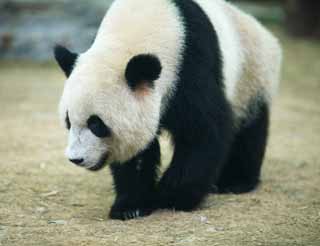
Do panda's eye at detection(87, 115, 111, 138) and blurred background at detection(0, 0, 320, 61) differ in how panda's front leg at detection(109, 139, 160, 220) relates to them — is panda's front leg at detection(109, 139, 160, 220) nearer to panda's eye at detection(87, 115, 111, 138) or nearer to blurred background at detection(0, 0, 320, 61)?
panda's eye at detection(87, 115, 111, 138)

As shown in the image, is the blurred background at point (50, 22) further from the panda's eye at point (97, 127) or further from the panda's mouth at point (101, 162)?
the panda's eye at point (97, 127)

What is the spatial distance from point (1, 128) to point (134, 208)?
3586mm

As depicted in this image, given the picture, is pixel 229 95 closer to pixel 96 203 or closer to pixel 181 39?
pixel 181 39

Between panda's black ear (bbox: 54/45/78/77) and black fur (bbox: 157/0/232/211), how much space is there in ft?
2.63

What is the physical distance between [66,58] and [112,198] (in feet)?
4.86

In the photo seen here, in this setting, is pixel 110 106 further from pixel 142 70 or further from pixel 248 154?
pixel 248 154

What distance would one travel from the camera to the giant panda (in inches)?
187

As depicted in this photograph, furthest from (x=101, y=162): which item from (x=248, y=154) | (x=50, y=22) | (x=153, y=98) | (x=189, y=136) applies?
(x=50, y=22)

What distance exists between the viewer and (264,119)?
6402mm

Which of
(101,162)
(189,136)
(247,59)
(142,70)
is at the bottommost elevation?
(101,162)

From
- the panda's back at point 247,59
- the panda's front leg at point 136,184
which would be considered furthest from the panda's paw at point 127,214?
the panda's back at point 247,59

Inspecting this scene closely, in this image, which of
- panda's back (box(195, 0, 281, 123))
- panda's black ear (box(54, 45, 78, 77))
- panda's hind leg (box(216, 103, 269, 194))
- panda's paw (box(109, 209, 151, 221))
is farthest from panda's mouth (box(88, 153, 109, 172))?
panda's hind leg (box(216, 103, 269, 194))

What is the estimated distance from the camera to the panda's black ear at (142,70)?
4.71 m

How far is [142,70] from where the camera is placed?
478cm
